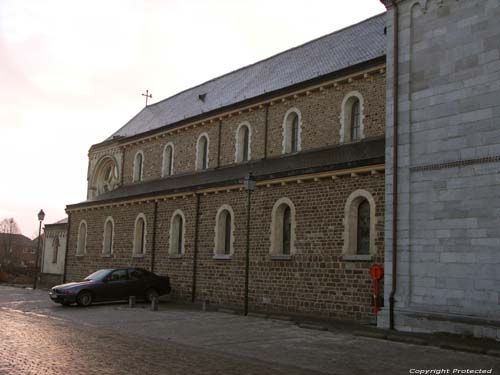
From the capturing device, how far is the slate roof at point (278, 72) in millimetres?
23312

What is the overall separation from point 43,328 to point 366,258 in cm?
918

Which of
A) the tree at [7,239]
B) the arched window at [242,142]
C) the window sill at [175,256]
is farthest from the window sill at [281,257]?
the tree at [7,239]

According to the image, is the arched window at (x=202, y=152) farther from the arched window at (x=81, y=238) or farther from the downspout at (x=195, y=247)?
the arched window at (x=81, y=238)

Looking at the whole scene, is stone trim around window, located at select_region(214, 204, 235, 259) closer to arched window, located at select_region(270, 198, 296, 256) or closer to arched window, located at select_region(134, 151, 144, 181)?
arched window, located at select_region(270, 198, 296, 256)

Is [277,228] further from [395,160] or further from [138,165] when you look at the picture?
[138,165]


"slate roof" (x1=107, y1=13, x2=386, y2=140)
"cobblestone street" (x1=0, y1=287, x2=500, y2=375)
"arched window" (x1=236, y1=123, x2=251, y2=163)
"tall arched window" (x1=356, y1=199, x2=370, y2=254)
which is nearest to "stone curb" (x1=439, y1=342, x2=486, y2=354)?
"cobblestone street" (x1=0, y1=287, x2=500, y2=375)

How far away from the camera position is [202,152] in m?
28.7

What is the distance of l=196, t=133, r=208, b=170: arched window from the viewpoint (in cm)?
2848

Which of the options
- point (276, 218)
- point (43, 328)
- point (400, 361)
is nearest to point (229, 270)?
point (276, 218)

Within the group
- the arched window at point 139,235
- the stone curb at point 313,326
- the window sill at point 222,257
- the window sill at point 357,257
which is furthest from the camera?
the arched window at point 139,235

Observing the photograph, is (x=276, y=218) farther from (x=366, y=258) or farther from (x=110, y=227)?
(x=110, y=227)

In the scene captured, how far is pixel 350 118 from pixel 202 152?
9561 mm

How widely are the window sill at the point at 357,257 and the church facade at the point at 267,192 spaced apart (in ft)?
0.13

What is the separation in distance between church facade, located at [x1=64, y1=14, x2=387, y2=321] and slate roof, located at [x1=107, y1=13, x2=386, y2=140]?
0.33 feet
